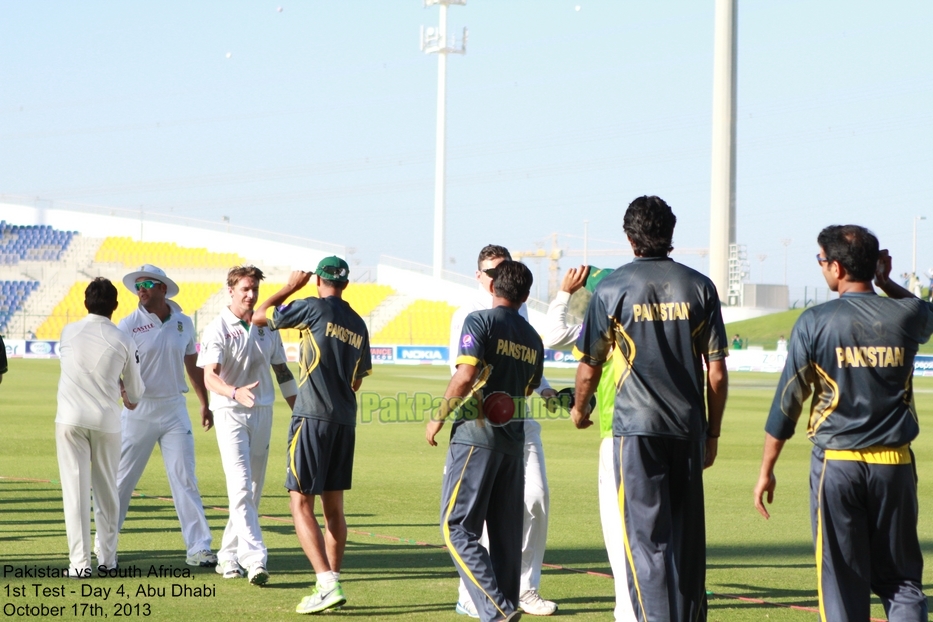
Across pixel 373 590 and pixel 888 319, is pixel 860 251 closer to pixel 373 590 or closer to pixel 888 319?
pixel 888 319

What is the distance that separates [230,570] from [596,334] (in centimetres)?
Result: 355

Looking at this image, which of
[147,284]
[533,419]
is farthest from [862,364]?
[147,284]

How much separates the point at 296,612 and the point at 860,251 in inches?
143

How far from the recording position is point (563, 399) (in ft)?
21.1

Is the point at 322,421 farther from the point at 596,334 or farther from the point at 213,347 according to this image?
the point at 596,334

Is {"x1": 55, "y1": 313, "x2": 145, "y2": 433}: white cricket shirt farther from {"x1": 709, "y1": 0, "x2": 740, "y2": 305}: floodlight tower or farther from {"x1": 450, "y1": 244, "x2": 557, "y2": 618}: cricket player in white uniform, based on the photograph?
{"x1": 709, "y1": 0, "x2": 740, "y2": 305}: floodlight tower

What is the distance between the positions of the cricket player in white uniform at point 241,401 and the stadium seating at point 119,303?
50674 mm

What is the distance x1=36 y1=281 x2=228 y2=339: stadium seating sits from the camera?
58625mm

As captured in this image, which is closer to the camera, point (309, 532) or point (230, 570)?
point (309, 532)

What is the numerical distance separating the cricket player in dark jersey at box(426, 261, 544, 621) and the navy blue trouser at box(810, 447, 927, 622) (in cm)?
167

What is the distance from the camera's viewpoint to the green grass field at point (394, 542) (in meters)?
6.68

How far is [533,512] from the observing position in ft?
22.6

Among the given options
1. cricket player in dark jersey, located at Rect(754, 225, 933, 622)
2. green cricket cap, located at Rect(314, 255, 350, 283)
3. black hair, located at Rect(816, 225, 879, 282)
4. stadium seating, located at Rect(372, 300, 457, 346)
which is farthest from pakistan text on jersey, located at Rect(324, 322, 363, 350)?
stadium seating, located at Rect(372, 300, 457, 346)

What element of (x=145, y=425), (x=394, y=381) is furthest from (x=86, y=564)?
(x=394, y=381)
